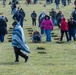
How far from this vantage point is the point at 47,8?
59.7 metres

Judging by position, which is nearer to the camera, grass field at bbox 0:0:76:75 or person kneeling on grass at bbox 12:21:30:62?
grass field at bbox 0:0:76:75

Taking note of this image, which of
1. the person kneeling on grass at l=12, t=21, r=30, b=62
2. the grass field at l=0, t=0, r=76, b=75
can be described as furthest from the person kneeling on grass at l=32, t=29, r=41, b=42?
the person kneeling on grass at l=12, t=21, r=30, b=62

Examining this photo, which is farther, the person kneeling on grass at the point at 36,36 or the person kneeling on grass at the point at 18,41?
the person kneeling on grass at the point at 36,36

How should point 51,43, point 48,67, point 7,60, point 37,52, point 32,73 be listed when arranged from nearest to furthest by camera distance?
point 32,73, point 48,67, point 7,60, point 37,52, point 51,43

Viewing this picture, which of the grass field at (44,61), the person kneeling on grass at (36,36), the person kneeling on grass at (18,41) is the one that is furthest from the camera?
the person kneeling on grass at (36,36)

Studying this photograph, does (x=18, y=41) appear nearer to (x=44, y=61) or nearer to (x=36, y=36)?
(x=44, y=61)

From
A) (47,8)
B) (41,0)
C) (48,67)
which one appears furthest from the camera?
(41,0)

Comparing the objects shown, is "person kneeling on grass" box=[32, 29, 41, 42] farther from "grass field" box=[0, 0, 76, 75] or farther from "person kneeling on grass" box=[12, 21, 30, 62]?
"person kneeling on grass" box=[12, 21, 30, 62]

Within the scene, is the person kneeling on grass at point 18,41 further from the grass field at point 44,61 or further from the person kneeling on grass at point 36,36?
the person kneeling on grass at point 36,36

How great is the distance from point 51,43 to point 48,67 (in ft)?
36.3

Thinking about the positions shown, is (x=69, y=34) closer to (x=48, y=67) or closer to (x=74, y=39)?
(x=74, y=39)

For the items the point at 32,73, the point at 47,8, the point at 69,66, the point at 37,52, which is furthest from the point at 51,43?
the point at 47,8

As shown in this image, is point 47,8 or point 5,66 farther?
point 47,8

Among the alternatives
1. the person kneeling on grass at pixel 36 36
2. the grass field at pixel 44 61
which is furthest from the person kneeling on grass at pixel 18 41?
the person kneeling on grass at pixel 36 36
